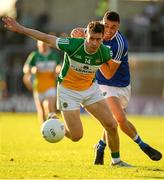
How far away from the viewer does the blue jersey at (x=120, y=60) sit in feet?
45.7

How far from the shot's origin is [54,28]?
45.7 m

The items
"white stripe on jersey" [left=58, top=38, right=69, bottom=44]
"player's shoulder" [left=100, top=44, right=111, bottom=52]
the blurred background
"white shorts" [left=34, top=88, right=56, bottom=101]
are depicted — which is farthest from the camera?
the blurred background

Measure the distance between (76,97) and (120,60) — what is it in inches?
48.9

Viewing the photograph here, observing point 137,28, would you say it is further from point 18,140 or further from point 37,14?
point 18,140

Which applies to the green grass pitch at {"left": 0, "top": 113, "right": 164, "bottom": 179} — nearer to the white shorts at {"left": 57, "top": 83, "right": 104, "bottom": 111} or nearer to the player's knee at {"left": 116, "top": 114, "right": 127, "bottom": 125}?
the player's knee at {"left": 116, "top": 114, "right": 127, "bottom": 125}

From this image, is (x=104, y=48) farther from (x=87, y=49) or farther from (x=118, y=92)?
(x=118, y=92)

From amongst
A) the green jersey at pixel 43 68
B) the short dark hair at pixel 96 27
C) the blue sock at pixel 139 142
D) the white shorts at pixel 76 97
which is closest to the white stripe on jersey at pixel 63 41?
the short dark hair at pixel 96 27

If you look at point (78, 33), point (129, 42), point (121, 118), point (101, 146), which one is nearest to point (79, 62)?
point (78, 33)

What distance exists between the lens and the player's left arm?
13966mm

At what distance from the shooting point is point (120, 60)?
14.1 m

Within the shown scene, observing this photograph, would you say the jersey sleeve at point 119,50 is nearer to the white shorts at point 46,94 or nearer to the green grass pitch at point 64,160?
the green grass pitch at point 64,160

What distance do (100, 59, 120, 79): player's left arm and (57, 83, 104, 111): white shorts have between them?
0.66m

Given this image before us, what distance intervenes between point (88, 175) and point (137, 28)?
98.0 feet

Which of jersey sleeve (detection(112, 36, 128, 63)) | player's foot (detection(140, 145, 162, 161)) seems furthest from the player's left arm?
player's foot (detection(140, 145, 162, 161))
